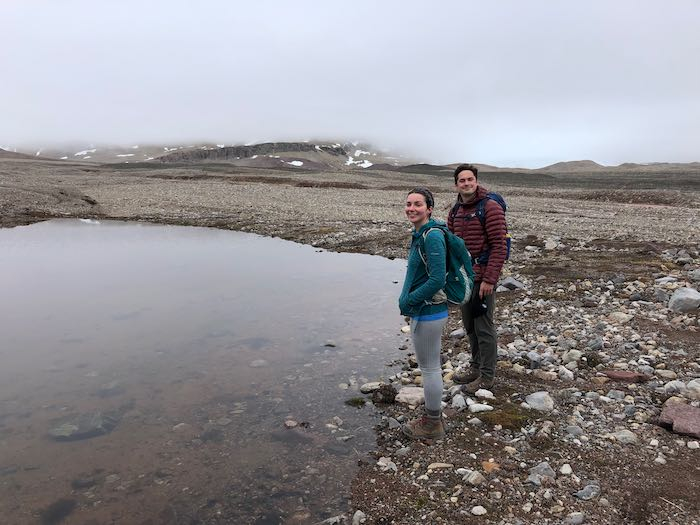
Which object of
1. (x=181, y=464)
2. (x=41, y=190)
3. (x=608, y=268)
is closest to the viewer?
(x=181, y=464)

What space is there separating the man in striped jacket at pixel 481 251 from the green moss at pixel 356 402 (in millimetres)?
1642

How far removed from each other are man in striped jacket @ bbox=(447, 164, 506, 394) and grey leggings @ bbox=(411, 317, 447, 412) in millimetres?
1325

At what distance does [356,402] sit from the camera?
7.69 metres

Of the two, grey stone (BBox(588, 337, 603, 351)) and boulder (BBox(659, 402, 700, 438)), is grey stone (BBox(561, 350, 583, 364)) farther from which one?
boulder (BBox(659, 402, 700, 438))

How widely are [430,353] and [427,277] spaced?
38.3 inches

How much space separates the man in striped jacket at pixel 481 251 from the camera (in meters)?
6.86

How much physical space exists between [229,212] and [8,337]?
2350cm

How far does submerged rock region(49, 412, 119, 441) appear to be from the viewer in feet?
21.9

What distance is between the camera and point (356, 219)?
95.7 feet

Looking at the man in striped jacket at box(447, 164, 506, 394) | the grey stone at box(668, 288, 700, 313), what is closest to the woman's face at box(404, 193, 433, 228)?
the man in striped jacket at box(447, 164, 506, 394)

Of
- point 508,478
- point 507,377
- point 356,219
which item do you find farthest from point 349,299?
point 356,219

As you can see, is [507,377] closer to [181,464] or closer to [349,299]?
[181,464]

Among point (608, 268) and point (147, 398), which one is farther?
point (608, 268)

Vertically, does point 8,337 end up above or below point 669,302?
below
